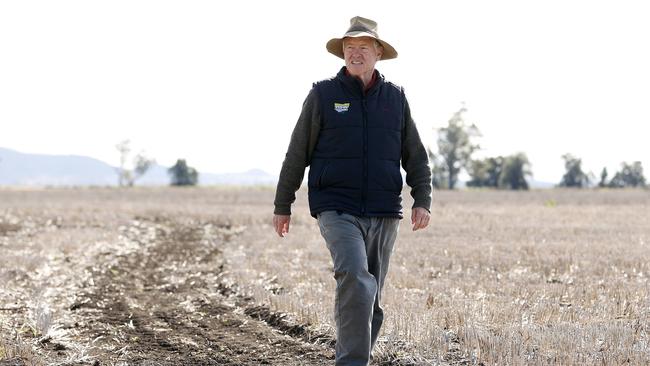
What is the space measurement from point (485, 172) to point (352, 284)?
360 ft

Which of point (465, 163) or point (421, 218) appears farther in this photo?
point (465, 163)

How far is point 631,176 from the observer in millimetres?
121062

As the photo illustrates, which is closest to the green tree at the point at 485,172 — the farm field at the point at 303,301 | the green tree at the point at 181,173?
the green tree at the point at 181,173

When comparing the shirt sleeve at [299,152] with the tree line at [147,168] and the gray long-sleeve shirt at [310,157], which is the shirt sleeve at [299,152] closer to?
the gray long-sleeve shirt at [310,157]

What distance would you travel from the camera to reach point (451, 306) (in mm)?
8602

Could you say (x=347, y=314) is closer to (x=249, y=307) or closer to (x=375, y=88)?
(x=375, y=88)

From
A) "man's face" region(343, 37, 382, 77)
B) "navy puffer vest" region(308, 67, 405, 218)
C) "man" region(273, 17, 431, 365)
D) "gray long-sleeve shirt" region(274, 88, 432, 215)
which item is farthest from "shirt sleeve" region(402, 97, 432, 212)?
"man's face" region(343, 37, 382, 77)

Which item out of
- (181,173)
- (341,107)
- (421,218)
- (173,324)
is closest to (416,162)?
(421,218)

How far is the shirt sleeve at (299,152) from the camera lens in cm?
596

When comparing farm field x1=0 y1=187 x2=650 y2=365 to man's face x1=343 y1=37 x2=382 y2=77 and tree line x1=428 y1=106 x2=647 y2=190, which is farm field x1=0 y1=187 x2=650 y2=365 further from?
tree line x1=428 y1=106 x2=647 y2=190

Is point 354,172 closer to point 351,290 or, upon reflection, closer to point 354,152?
point 354,152

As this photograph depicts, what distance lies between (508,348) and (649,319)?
2.42 m

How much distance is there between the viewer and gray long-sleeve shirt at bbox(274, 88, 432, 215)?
5.99 m

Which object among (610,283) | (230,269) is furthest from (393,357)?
(230,269)
